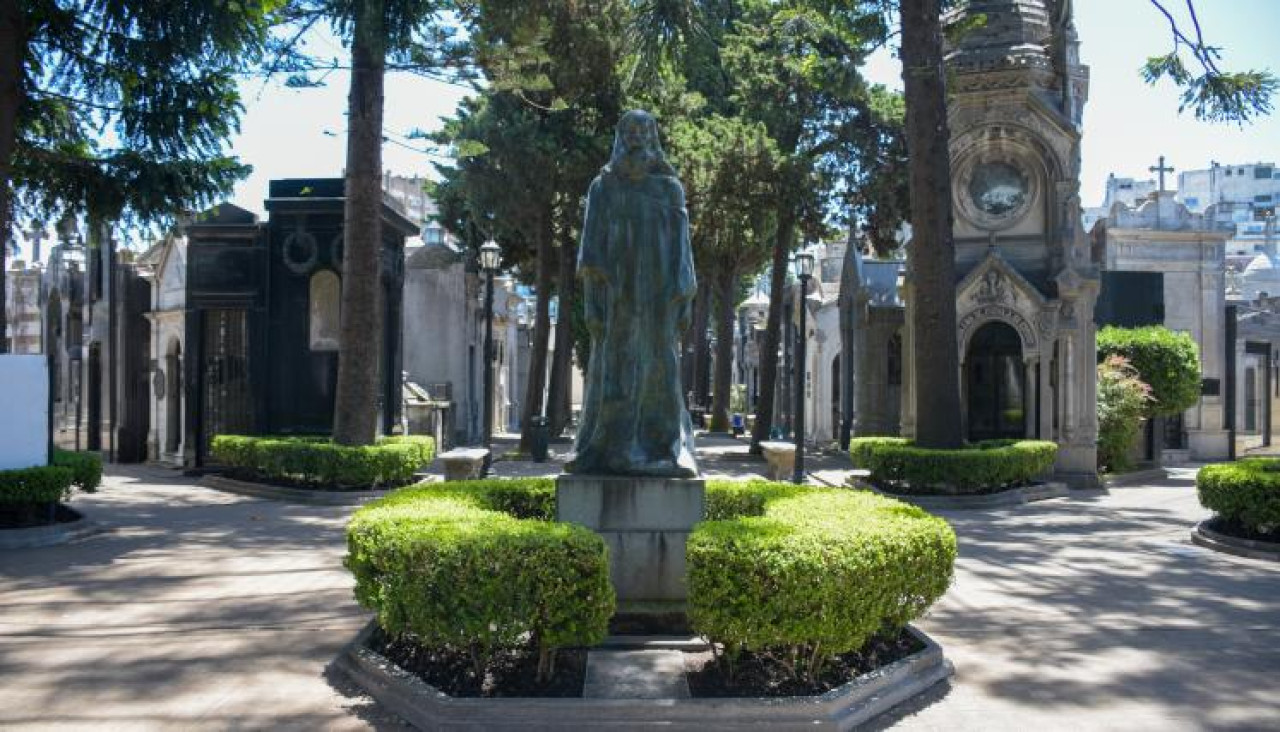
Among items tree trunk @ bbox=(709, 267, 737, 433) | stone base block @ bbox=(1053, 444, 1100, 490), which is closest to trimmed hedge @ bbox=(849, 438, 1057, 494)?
stone base block @ bbox=(1053, 444, 1100, 490)

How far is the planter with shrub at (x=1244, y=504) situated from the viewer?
37.9ft

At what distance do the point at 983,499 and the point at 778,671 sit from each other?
11.0m

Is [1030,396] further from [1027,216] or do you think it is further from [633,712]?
[633,712]

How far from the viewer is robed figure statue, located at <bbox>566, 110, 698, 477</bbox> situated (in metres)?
8.16

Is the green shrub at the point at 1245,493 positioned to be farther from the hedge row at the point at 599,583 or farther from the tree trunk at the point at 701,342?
the tree trunk at the point at 701,342

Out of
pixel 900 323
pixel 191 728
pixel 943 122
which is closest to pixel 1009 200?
pixel 943 122

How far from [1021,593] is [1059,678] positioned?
2.83 meters

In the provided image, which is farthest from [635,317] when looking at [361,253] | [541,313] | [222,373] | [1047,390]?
[541,313]

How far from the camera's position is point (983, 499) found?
16.6m

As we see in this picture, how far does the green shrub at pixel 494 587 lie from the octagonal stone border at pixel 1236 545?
28.0 feet

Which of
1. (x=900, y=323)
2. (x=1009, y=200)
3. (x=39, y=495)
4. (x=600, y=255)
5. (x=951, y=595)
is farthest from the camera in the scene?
(x=900, y=323)

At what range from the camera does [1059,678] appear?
689cm

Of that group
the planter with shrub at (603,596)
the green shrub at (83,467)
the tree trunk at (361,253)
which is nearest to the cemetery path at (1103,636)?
the planter with shrub at (603,596)

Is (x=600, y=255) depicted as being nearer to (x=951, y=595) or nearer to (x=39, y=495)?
(x=951, y=595)
